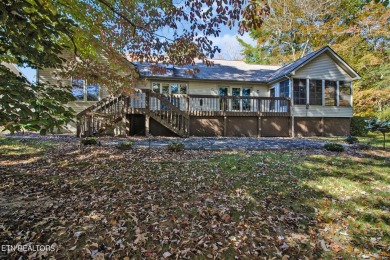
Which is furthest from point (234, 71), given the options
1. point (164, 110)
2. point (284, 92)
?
point (164, 110)

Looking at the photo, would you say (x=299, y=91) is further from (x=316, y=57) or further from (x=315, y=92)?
(x=316, y=57)

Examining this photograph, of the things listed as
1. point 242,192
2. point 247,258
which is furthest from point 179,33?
point 247,258

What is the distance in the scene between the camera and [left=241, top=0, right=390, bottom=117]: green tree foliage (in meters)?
17.5

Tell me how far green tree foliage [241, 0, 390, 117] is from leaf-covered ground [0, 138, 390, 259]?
1329 cm

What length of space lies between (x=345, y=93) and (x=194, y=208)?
16.5 meters

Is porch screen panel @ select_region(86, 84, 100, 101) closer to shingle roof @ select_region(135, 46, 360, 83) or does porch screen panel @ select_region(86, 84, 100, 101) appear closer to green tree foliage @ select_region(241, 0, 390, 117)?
shingle roof @ select_region(135, 46, 360, 83)

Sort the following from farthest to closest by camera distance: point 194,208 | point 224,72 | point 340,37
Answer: point 340,37 < point 224,72 < point 194,208

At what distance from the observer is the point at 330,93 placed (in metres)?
15.1

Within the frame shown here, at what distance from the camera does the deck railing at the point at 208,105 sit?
11.7m

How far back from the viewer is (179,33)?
16.1ft

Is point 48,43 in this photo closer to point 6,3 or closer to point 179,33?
point 6,3

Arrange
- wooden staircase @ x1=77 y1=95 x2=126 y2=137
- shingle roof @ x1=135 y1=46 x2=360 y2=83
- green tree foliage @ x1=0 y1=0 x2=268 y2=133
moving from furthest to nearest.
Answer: shingle roof @ x1=135 y1=46 x2=360 y2=83 < wooden staircase @ x1=77 y1=95 x2=126 y2=137 < green tree foliage @ x1=0 y1=0 x2=268 y2=133

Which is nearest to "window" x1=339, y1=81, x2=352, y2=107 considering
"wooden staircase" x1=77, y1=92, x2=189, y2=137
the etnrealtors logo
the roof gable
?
the roof gable

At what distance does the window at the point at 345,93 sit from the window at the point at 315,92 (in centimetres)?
169
